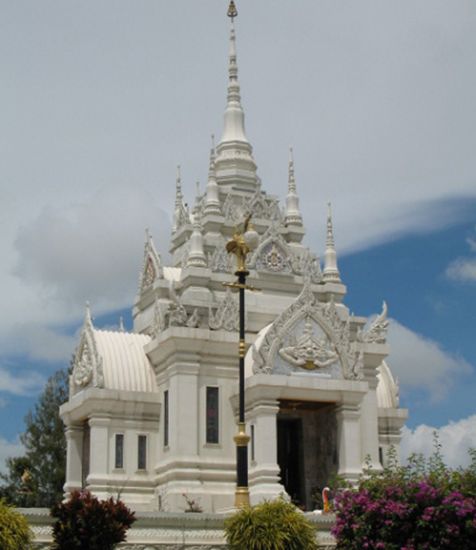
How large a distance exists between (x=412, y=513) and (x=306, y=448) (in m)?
14.5

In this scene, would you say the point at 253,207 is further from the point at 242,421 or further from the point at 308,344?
the point at 242,421

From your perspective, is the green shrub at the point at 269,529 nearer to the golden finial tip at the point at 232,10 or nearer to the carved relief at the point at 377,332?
the carved relief at the point at 377,332

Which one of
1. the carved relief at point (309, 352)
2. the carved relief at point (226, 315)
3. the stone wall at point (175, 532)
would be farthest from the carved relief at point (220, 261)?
the stone wall at point (175, 532)

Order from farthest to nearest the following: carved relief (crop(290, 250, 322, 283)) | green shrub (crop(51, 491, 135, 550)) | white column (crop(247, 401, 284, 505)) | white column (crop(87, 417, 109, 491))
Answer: carved relief (crop(290, 250, 322, 283)) → white column (crop(87, 417, 109, 491)) → white column (crop(247, 401, 284, 505)) → green shrub (crop(51, 491, 135, 550))

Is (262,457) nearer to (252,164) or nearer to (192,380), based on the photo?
(192,380)

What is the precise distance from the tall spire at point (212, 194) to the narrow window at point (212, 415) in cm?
805

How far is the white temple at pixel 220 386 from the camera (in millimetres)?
35156

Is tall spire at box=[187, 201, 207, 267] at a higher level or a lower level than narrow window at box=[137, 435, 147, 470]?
higher

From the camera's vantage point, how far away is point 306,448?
124ft

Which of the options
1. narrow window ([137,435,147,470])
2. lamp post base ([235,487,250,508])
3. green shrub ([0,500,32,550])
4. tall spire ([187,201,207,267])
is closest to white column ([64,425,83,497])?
narrow window ([137,435,147,470])

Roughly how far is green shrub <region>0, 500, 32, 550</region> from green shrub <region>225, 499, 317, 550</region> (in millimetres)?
4690

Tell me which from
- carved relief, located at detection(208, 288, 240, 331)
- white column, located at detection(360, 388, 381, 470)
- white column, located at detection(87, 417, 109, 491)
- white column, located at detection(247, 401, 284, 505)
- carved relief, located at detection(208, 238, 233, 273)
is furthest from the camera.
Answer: carved relief, located at detection(208, 238, 233, 273)

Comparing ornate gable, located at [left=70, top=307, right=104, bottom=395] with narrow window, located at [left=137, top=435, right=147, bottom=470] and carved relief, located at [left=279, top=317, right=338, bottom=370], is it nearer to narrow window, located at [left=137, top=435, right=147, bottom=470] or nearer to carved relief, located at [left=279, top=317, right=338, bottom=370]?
narrow window, located at [left=137, top=435, right=147, bottom=470]

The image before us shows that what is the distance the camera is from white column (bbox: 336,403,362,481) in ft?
117
